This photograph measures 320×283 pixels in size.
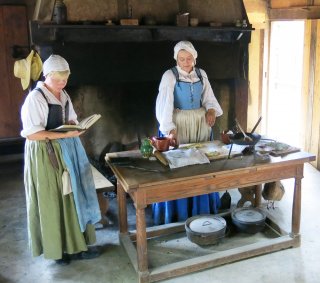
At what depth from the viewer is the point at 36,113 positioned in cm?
253

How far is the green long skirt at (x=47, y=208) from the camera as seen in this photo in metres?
2.62

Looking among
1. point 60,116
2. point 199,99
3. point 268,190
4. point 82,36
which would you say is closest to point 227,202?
point 268,190

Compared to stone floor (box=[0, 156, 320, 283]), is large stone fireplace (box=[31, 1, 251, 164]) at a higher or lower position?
higher

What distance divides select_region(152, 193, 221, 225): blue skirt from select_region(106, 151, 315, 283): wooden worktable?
0.48m

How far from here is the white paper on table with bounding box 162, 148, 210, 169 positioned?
8.61 ft

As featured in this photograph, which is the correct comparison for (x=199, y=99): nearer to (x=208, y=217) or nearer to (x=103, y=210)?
(x=208, y=217)

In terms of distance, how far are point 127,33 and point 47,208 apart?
7.02 feet

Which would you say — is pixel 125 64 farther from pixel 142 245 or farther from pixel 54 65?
pixel 142 245

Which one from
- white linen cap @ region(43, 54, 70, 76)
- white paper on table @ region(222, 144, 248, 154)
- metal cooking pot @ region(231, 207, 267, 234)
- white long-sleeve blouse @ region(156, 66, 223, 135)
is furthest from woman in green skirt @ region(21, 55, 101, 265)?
metal cooking pot @ region(231, 207, 267, 234)

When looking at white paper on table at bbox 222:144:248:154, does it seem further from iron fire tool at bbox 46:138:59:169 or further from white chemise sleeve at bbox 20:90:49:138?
white chemise sleeve at bbox 20:90:49:138

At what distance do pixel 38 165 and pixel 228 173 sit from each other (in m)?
1.26

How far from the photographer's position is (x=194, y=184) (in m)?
2.54

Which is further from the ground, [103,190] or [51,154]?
[51,154]

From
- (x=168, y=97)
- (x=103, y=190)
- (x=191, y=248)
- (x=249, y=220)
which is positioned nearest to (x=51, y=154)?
(x=103, y=190)
